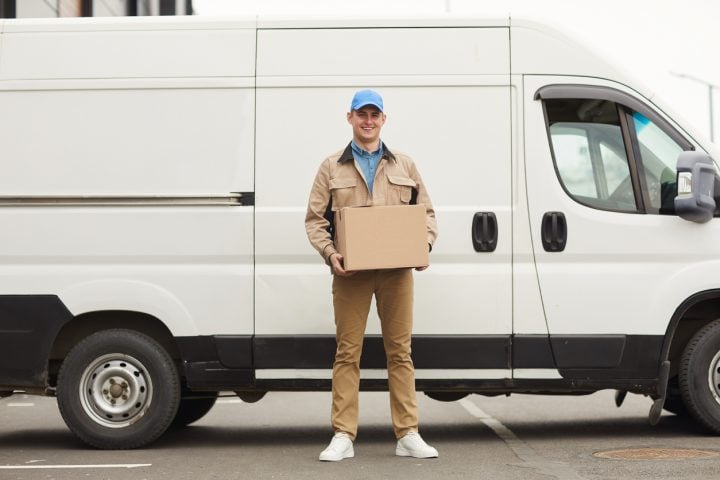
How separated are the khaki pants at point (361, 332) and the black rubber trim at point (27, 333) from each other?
5.95 ft

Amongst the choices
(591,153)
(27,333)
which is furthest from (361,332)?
(27,333)

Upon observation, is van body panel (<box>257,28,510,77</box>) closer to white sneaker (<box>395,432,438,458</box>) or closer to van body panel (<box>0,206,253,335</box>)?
van body panel (<box>0,206,253,335</box>)

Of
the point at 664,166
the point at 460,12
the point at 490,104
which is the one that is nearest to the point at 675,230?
the point at 664,166

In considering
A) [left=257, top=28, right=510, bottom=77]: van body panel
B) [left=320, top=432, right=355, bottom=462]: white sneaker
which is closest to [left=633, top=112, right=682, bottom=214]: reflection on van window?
[left=257, top=28, right=510, bottom=77]: van body panel

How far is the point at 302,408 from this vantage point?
475 inches

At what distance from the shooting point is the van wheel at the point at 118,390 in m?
8.24

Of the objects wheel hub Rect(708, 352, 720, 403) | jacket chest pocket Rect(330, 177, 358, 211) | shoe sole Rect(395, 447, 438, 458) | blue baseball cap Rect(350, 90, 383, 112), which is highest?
blue baseball cap Rect(350, 90, 383, 112)

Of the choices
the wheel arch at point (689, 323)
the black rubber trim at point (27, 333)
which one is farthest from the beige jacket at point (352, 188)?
the wheel arch at point (689, 323)

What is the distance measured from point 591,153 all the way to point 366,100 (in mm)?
1709

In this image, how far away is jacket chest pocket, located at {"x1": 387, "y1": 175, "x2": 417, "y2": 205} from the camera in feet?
24.9

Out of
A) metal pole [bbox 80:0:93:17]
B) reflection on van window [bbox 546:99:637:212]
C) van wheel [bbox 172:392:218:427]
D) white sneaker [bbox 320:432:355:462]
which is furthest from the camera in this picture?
metal pole [bbox 80:0:93:17]

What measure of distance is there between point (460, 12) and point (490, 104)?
631mm

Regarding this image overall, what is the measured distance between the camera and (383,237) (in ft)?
24.4

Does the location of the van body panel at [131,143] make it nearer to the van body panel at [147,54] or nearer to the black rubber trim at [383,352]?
the van body panel at [147,54]
